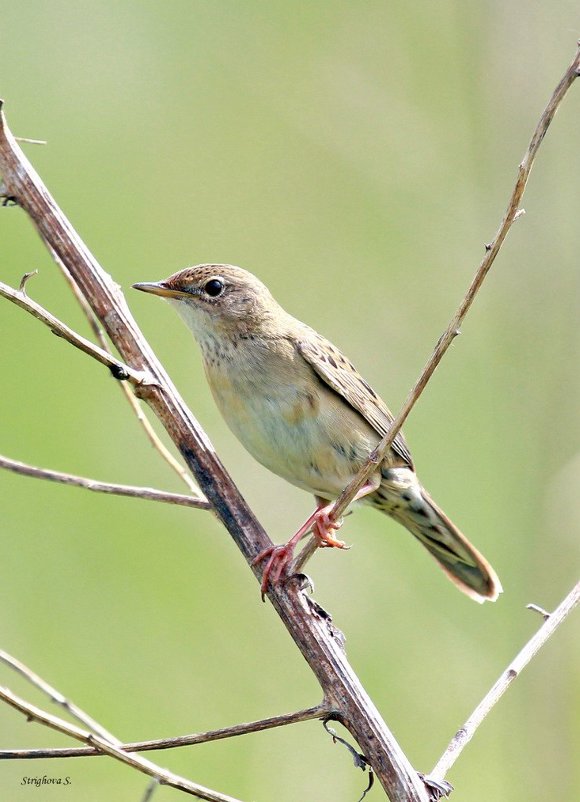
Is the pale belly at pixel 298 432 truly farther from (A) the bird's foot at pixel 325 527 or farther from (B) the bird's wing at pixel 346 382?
(A) the bird's foot at pixel 325 527

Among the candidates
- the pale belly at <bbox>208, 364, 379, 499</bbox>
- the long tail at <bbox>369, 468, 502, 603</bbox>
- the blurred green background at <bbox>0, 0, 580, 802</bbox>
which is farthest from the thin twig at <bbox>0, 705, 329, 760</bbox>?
the long tail at <bbox>369, 468, 502, 603</bbox>

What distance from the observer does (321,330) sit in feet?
19.4

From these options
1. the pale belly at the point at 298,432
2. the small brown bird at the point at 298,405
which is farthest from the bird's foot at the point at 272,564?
the pale belly at the point at 298,432

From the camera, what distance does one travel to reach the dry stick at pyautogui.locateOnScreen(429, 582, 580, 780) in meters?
2.42

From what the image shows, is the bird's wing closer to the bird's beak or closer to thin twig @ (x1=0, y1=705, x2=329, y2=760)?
the bird's beak

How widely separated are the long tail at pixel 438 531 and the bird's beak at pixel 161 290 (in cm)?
120

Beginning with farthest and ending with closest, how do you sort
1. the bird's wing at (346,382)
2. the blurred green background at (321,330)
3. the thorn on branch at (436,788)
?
the blurred green background at (321,330) → the bird's wing at (346,382) → the thorn on branch at (436,788)

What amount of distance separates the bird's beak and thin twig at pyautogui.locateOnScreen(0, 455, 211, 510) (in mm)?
1569

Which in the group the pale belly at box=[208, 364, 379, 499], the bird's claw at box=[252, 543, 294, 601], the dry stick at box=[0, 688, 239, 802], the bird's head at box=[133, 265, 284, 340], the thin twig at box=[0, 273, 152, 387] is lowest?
the dry stick at box=[0, 688, 239, 802]

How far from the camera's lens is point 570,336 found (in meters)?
4.39

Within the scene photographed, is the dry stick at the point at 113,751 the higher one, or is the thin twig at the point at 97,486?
the thin twig at the point at 97,486

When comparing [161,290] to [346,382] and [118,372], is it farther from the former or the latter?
[118,372]

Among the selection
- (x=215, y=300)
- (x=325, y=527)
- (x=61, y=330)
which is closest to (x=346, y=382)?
(x=215, y=300)

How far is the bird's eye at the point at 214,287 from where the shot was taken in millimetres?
4492
